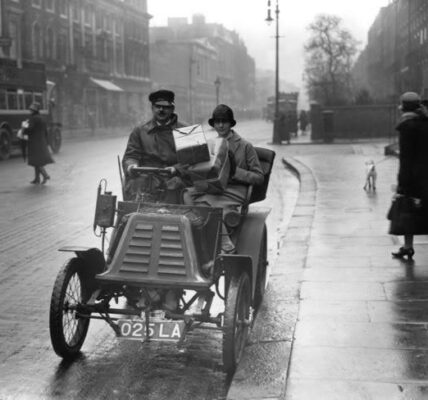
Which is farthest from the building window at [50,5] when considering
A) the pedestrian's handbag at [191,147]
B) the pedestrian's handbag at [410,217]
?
the pedestrian's handbag at [191,147]

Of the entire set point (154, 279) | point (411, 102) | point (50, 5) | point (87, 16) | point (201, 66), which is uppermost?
point (87, 16)

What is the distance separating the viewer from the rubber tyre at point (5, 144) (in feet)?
78.2

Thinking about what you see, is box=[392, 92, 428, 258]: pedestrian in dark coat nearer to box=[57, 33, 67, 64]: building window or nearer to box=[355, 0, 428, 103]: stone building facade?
box=[355, 0, 428, 103]: stone building facade

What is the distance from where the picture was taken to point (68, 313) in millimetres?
4605

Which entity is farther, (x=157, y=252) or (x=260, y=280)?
(x=260, y=280)

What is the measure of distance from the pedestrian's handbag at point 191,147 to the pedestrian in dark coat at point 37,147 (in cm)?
Result: 1151

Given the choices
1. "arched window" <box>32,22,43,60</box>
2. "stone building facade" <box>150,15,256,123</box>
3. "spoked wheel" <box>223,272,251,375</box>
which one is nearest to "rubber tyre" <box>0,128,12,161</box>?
"spoked wheel" <box>223,272,251,375</box>

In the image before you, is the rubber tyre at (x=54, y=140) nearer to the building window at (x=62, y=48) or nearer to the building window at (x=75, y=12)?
the building window at (x=62, y=48)

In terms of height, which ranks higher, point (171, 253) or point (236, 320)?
point (171, 253)

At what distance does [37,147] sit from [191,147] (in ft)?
38.7

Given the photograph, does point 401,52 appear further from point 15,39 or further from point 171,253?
point 171,253

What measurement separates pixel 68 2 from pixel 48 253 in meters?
48.0

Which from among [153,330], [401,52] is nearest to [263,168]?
[153,330]

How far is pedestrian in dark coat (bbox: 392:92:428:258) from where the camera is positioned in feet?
21.6
